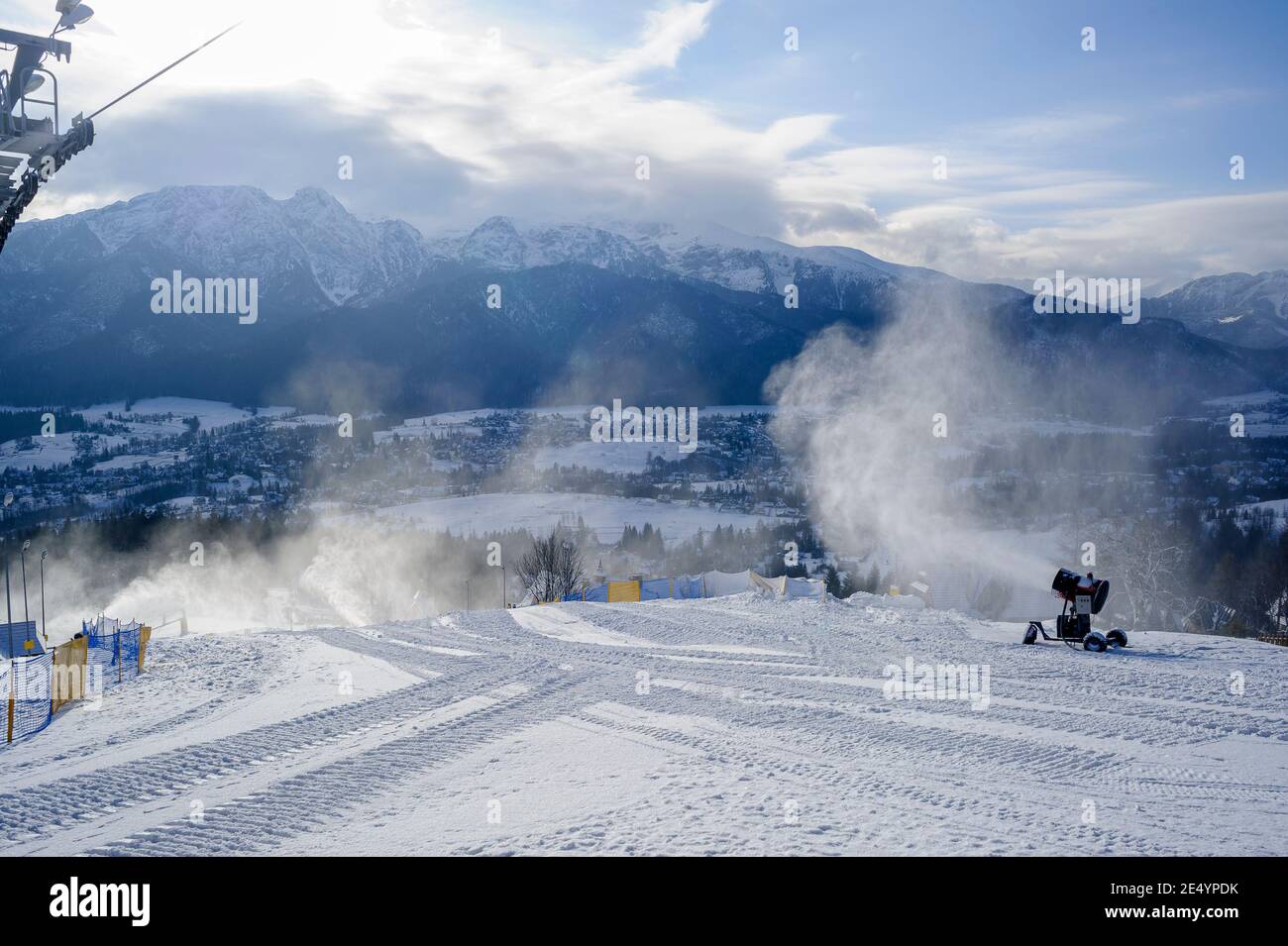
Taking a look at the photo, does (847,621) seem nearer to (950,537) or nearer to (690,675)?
(690,675)

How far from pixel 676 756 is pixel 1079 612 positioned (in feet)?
36.5

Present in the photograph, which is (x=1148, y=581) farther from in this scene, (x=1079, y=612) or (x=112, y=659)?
(x=112, y=659)

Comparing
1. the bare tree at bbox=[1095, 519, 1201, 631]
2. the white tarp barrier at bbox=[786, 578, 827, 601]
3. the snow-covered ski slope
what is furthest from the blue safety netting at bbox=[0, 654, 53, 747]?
the bare tree at bbox=[1095, 519, 1201, 631]

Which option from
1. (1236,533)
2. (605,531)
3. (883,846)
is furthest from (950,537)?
(883,846)

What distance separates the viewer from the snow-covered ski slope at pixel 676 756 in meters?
8.44

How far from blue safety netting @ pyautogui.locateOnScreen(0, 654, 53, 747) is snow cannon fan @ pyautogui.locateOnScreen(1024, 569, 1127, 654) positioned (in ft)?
58.8

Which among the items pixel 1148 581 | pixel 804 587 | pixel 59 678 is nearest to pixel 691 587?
pixel 804 587

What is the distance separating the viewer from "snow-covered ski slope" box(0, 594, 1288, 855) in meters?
8.44

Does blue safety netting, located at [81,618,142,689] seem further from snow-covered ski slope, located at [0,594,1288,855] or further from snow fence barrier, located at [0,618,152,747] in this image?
snow-covered ski slope, located at [0,594,1288,855]

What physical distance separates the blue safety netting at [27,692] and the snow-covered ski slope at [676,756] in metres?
0.77

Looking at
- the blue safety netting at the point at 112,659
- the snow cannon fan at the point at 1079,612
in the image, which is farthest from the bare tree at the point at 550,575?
the snow cannon fan at the point at 1079,612

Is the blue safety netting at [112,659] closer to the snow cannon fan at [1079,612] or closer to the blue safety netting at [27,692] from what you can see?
the blue safety netting at [27,692]
